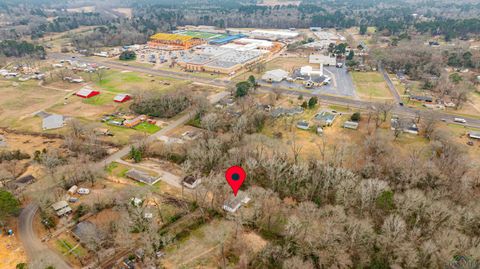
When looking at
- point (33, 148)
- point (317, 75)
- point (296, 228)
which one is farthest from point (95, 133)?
point (317, 75)

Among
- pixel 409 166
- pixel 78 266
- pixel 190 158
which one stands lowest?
pixel 78 266

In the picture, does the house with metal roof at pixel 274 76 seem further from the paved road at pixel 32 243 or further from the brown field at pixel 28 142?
the brown field at pixel 28 142

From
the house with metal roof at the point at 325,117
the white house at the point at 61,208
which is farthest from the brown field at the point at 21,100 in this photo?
the house with metal roof at the point at 325,117

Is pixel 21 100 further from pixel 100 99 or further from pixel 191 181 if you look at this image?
pixel 191 181

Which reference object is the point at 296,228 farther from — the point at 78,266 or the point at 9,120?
the point at 9,120

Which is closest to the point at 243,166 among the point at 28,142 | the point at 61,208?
the point at 61,208

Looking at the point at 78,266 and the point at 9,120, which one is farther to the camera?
the point at 9,120

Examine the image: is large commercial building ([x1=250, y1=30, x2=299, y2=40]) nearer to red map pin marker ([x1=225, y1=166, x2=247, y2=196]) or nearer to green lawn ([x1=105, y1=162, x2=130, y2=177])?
green lawn ([x1=105, y1=162, x2=130, y2=177])
